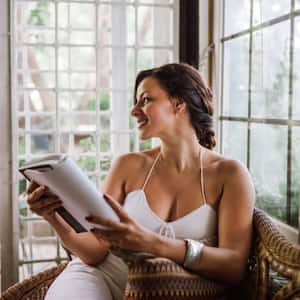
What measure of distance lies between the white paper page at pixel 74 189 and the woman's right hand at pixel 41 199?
5 centimetres

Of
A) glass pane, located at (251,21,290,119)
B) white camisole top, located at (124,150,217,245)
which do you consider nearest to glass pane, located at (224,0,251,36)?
glass pane, located at (251,21,290,119)

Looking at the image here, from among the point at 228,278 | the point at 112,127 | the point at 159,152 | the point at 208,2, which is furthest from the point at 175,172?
the point at 208,2

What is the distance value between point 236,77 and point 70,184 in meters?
1.16

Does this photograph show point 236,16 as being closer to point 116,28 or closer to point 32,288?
point 116,28

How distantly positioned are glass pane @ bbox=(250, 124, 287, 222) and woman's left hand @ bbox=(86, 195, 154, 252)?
60 cm

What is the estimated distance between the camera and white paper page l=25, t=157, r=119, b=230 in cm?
129

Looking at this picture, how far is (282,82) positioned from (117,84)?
0.94 metres

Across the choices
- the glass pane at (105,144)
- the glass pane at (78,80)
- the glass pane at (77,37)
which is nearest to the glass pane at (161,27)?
the glass pane at (77,37)

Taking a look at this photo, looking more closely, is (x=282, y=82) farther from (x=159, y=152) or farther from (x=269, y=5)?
(x=159, y=152)

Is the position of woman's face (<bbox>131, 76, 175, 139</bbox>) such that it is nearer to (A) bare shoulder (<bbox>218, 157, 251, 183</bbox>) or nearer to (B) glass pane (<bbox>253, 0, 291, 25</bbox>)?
(A) bare shoulder (<bbox>218, 157, 251, 183</bbox>)

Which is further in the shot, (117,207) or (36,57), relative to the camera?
(36,57)

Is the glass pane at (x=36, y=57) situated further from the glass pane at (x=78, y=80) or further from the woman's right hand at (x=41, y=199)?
the woman's right hand at (x=41, y=199)

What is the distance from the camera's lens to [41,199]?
148 centimetres

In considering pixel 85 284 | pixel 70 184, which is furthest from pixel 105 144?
pixel 70 184
